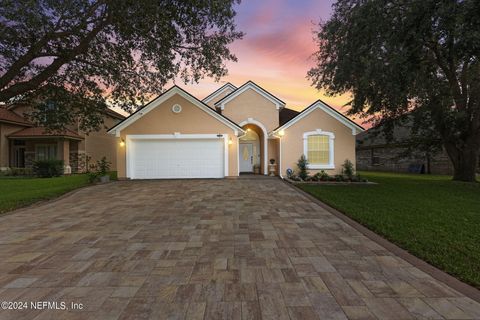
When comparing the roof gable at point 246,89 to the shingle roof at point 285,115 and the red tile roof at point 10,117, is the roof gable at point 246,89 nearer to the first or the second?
the shingle roof at point 285,115

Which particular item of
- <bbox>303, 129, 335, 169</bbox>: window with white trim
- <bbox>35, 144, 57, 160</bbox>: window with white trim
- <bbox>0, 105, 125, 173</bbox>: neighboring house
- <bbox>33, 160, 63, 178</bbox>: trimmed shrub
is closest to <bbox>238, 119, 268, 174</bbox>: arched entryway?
<bbox>303, 129, 335, 169</bbox>: window with white trim

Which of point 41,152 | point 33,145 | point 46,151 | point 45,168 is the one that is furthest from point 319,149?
point 33,145

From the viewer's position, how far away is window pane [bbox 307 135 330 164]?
15.4m

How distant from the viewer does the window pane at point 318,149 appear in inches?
607

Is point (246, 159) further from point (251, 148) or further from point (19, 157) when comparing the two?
point (19, 157)

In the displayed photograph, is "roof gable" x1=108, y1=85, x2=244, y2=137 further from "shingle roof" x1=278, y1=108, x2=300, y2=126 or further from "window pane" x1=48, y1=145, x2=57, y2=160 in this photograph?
"window pane" x1=48, y1=145, x2=57, y2=160

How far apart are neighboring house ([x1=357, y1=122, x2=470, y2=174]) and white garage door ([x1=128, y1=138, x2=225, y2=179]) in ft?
34.0

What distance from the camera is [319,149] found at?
50.6 feet

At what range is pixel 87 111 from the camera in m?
11.5

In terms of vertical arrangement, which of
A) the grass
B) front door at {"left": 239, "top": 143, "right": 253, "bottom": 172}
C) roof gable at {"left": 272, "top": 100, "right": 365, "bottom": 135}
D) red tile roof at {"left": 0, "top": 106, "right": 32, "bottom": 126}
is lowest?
the grass

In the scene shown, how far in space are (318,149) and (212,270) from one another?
13038 mm

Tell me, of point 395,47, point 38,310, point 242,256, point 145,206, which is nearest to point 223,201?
point 145,206

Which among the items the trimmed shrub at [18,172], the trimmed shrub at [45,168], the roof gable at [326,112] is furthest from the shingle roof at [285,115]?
the trimmed shrub at [18,172]

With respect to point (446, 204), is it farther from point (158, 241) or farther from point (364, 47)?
point (158, 241)
